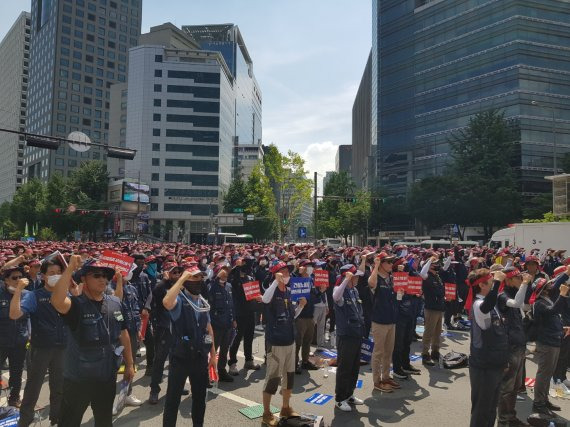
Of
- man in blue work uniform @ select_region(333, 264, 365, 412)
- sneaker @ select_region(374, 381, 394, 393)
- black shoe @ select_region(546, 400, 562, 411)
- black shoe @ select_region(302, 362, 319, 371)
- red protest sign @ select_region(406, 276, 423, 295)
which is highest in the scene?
red protest sign @ select_region(406, 276, 423, 295)

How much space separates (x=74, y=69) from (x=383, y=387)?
5242 inches

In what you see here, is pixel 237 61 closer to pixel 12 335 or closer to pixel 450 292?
pixel 450 292

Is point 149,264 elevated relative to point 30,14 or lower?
lower

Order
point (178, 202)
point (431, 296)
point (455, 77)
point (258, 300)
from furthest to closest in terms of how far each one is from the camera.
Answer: point (178, 202)
point (455, 77)
point (431, 296)
point (258, 300)

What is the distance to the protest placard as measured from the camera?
7368 mm

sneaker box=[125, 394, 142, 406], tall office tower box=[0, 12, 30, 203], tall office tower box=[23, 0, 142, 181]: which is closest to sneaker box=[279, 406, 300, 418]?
sneaker box=[125, 394, 142, 406]

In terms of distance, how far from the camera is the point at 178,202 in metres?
85.7

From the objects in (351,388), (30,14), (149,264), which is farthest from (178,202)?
(30,14)

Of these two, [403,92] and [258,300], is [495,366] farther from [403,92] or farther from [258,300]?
[403,92]

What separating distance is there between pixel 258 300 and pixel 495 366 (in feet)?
14.7

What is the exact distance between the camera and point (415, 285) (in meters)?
9.19

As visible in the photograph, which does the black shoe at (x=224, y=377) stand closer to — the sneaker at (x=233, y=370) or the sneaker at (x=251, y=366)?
the sneaker at (x=233, y=370)

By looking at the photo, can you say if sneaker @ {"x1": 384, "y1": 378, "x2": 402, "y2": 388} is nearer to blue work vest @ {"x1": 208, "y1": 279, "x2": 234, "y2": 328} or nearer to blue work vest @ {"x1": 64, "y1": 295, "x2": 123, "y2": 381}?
blue work vest @ {"x1": 208, "y1": 279, "x2": 234, "y2": 328}

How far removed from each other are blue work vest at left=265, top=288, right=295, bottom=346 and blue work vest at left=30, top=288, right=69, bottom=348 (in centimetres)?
285
